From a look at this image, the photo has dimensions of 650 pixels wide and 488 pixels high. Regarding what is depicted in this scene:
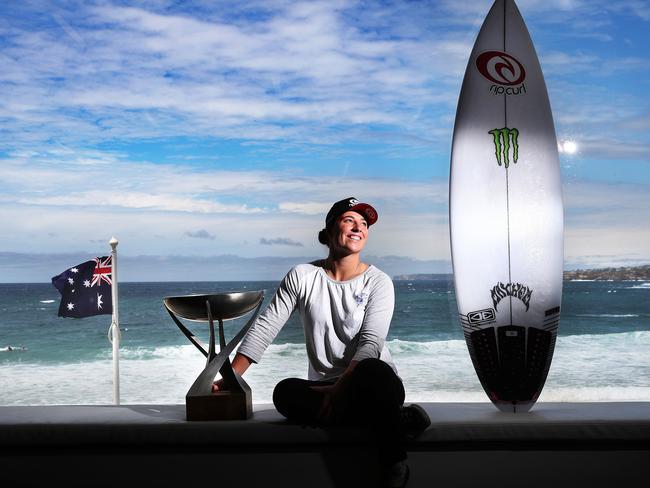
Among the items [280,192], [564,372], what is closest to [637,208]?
[564,372]

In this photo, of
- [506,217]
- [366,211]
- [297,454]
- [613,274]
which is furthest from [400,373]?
[297,454]

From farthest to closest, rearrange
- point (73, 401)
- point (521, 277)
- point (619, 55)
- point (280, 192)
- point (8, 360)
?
point (280, 192) < point (619, 55) < point (8, 360) < point (73, 401) < point (521, 277)

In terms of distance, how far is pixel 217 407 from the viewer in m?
1.98

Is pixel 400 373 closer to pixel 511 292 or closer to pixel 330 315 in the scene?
pixel 511 292

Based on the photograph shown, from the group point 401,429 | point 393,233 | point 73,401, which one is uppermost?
point 393,233

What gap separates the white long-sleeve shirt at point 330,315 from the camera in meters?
2.01

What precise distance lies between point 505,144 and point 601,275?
43.3ft

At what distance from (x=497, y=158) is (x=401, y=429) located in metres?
1.06

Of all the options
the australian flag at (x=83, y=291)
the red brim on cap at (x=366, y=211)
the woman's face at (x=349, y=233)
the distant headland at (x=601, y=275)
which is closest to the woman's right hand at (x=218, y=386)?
the woman's face at (x=349, y=233)

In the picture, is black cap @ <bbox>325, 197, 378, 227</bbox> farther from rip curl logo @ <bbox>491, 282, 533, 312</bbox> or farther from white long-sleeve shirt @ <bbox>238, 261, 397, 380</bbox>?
rip curl logo @ <bbox>491, 282, 533, 312</bbox>

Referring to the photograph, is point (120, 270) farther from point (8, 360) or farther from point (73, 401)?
point (73, 401)

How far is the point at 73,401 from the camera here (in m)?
10.7

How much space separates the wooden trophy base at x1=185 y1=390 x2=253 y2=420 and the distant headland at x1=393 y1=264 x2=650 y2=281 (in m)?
12.8

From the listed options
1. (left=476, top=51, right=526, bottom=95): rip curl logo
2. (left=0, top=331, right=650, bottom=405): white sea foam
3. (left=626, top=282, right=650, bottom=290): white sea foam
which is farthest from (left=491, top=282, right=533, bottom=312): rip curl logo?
(left=626, top=282, right=650, bottom=290): white sea foam
